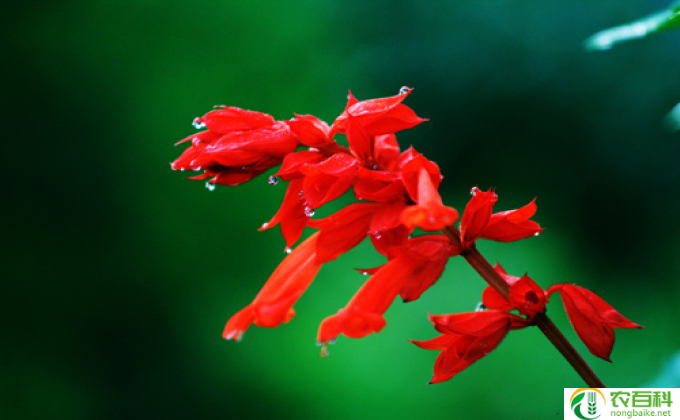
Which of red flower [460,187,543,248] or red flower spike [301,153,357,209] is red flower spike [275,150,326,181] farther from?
red flower [460,187,543,248]

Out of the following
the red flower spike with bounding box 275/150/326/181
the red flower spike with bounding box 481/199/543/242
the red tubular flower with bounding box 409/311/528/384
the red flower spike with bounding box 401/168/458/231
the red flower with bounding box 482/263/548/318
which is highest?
the red flower spike with bounding box 275/150/326/181

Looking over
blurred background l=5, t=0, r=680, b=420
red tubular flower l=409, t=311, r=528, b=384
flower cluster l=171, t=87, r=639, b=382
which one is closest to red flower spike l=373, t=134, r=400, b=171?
flower cluster l=171, t=87, r=639, b=382

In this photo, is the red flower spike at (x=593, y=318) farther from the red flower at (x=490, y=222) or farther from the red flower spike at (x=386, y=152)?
the red flower spike at (x=386, y=152)

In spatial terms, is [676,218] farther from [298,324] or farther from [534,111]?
[298,324]

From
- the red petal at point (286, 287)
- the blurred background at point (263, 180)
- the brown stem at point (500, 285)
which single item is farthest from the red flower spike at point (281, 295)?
the blurred background at point (263, 180)

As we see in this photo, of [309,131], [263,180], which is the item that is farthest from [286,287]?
[263,180]
